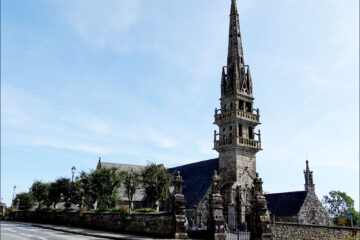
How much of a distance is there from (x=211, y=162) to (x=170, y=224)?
25410 mm

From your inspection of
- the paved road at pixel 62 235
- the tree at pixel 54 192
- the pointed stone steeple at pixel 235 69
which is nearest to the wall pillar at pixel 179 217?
the paved road at pixel 62 235

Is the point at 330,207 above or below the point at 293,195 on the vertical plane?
below

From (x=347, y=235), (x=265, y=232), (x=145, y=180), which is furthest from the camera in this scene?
(x=145, y=180)

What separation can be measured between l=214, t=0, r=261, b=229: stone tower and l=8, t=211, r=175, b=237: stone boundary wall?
15.7m

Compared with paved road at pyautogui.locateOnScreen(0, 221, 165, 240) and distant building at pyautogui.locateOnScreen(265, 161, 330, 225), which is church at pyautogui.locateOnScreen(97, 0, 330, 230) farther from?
paved road at pyautogui.locateOnScreen(0, 221, 165, 240)

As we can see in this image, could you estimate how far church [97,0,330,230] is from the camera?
37.0m

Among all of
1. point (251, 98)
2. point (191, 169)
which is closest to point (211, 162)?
point (191, 169)

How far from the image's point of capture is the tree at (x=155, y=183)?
27562 millimetres

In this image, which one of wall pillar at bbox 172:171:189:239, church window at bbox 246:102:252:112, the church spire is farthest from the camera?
the church spire

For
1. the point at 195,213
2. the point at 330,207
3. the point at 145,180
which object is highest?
the point at 145,180

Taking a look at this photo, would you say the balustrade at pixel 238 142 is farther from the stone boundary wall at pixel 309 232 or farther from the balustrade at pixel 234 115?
the stone boundary wall at pixel 309 232

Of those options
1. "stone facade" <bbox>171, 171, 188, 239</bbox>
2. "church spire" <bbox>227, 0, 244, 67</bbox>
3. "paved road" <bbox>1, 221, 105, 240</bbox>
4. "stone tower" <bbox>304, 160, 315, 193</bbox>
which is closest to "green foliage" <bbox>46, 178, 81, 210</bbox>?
"paved road" <bbox>1, 221, 105, 240</bbox>

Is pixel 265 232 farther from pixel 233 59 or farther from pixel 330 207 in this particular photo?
pixel 330 207

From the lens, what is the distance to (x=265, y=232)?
756 inches
